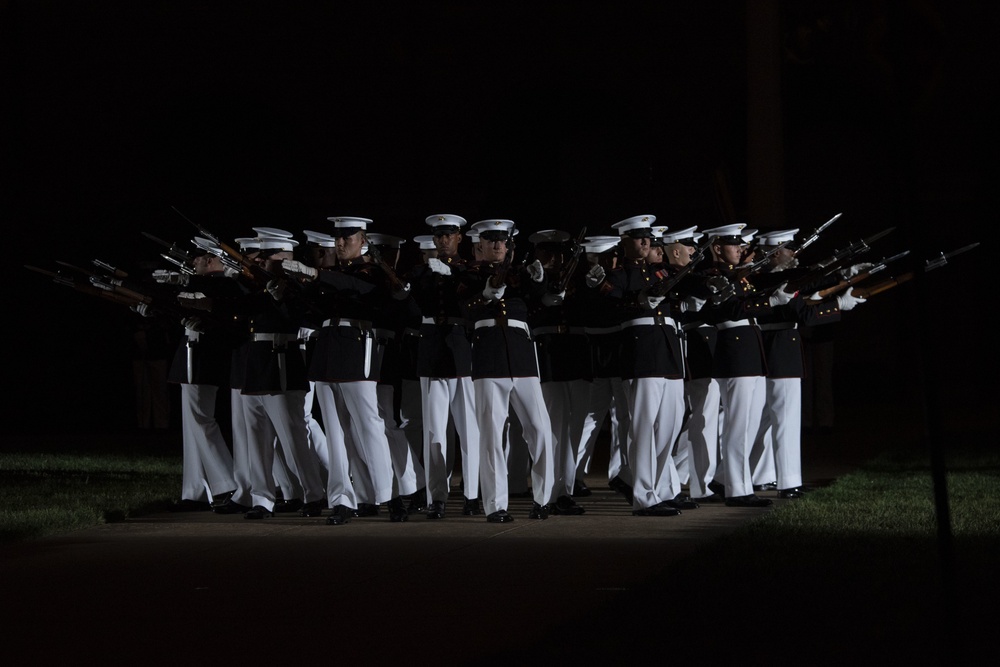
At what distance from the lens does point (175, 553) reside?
9.55m

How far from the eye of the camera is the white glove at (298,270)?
36.1ft

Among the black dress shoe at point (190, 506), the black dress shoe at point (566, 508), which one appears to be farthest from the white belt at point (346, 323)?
the black dress shoe at point (190, 506)

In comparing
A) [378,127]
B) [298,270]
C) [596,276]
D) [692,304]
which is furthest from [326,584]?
[378,127]

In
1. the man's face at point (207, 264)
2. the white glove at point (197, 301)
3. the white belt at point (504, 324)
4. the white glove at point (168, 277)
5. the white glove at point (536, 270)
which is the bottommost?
the white belt at point (504, 324)

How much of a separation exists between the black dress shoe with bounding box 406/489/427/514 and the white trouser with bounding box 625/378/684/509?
5.88 feet

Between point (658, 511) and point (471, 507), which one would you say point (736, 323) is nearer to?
point (658, 511)

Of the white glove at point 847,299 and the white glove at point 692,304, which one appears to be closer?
the white glove at point 692,304

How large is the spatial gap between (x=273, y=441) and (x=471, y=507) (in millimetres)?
1677

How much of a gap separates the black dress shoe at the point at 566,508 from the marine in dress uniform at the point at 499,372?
1.90 ft

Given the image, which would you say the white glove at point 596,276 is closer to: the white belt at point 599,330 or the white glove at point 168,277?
the white belt at point 599,330

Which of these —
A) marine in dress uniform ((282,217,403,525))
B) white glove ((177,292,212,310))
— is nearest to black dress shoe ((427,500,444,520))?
marine in dress uniform ((282,217,403,525))

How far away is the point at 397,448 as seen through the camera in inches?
473

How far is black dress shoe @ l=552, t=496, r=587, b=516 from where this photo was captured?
1163cm

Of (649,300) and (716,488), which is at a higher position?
(649,300)
